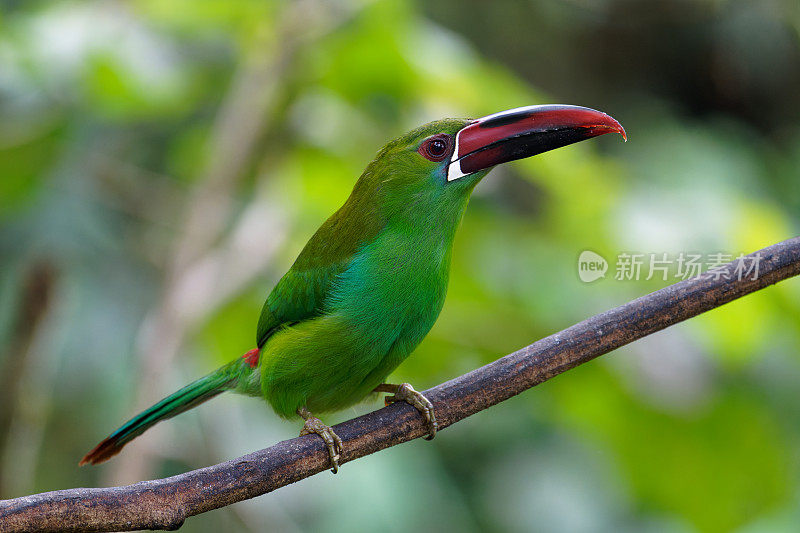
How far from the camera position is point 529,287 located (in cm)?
356

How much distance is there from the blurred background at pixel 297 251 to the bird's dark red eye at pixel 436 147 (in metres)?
1.04

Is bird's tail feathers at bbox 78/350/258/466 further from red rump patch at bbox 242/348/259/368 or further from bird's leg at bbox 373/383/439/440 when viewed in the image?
bird's leg at bbox 373/383/439/440

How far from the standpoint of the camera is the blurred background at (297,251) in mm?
3229

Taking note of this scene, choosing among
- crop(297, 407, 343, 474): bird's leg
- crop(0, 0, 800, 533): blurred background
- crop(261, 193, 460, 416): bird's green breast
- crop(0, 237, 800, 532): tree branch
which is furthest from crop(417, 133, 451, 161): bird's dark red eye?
crop(0, 0, 800, 533): blurred background

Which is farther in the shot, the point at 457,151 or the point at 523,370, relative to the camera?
the point at 457,151

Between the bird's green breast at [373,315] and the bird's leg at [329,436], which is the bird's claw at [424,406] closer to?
the bird's green breast at [373,315]

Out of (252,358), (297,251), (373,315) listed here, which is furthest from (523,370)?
(297,251)

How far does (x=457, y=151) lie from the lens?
7.12 feet

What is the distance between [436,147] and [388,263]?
1.02 ft

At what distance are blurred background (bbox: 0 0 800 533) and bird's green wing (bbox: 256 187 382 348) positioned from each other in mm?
893

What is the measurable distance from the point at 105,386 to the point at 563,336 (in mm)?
2554

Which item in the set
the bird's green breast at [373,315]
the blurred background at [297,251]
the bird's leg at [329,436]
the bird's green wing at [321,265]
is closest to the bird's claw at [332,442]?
the bird's leg at [329,436]

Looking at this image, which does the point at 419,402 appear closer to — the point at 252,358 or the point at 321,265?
the point at 321,265

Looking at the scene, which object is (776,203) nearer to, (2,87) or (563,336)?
(563,336)
